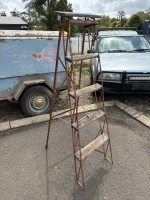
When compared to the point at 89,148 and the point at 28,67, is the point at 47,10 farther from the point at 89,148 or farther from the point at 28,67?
the point at 89,148

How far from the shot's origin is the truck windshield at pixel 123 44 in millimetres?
5379

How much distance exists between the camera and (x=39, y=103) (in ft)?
13.4

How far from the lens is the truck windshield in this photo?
538cm

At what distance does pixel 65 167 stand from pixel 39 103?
165 cm

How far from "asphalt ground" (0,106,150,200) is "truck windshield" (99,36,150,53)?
7.85ft

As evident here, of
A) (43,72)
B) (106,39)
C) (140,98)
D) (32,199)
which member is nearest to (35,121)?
(43,72)

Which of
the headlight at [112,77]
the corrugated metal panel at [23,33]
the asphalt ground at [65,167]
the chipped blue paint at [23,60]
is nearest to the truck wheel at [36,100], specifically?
the chipped blue paint at [23,60]

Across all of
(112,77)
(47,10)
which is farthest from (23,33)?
(47,10)

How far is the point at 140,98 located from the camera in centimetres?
488

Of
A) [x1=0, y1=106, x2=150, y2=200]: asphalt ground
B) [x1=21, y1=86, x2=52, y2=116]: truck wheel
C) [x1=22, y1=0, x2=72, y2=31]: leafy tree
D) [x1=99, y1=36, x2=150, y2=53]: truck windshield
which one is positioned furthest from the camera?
[x1=22, y1=0, x2=72, y2=31]: leafy tree

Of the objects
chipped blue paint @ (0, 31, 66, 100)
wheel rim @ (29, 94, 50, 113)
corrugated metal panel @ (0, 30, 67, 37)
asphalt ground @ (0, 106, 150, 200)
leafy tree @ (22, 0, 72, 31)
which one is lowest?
asphalt ground @ (0, 106, 150, 200)

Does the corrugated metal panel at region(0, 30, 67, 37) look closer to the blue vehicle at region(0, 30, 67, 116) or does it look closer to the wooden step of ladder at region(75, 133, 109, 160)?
the blue vehicle at region(0, 30, 67, 116)

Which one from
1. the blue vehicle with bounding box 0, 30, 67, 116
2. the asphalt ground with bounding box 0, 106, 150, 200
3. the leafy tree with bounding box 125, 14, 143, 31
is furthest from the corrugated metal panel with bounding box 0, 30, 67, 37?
the leafy tree with bounding box 125, 14, 143, 31

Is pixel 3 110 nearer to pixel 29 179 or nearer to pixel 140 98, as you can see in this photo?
pixel 29 179
